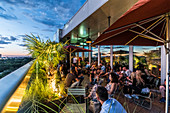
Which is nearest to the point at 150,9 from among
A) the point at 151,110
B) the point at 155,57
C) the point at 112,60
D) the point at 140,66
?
the point at 151,110

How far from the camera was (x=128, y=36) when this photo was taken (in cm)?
271

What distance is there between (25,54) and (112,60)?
6704 mm

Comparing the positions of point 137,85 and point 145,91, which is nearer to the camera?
point 145,91

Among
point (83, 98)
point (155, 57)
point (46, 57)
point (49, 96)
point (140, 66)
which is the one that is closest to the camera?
point (49, 96)

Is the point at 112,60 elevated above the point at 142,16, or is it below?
below

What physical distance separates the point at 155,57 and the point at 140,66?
1.06 meters

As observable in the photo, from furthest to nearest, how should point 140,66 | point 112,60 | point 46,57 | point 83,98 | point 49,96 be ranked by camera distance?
point 112,60
point 140,66
point 83,98
point 46,57
point 49,96

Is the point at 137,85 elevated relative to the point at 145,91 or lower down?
elevated

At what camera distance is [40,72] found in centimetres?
302

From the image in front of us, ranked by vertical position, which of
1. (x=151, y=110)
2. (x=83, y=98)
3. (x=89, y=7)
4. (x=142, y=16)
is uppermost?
(x=89, y=7)

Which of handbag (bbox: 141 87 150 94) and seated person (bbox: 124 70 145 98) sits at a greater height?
seated person (bbox: 124 70 145 98)

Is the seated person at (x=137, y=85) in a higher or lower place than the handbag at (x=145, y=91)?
higher

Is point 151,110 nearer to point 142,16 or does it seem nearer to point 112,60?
point 142,16

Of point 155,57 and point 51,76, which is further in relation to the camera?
point 155,57
